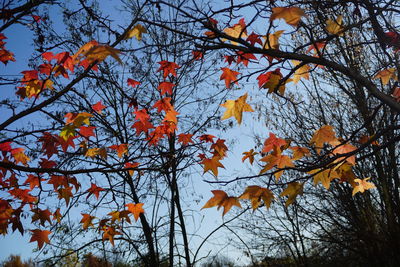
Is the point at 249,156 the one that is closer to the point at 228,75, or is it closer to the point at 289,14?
the point at 228,75

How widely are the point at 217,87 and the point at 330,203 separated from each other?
297 cm

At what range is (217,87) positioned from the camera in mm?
5316

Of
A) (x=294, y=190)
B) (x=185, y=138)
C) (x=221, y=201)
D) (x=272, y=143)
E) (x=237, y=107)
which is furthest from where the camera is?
(x=185, y=138)

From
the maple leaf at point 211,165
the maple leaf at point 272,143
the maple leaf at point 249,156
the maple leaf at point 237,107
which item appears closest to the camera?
the maple leaf at point 237,107

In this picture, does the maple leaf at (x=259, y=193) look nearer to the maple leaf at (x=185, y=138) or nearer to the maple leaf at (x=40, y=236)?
the maple leaf at (x=40, y=236)

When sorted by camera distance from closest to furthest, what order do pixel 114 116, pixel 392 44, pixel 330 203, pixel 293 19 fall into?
pixel 293 19, pixel 392 44, pixel 114 116, pixel 330 203

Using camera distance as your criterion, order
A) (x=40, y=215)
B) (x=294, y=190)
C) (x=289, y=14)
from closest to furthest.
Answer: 1. (x=289, y=14)
2. (x=294, y=190)
3. (x=40, y=215)

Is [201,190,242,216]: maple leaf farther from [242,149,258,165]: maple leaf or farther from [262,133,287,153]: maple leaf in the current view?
[242,149,258,165]: maple leaf

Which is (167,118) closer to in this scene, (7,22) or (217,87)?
(7,22)

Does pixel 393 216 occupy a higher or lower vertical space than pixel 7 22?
lower

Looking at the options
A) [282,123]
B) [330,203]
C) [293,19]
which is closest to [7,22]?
[293,19]

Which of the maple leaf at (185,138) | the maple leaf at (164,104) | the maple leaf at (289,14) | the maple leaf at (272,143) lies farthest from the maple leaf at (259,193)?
the maple leaf at (185,138)

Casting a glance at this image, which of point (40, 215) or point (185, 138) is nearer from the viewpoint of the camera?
point (40, 215)

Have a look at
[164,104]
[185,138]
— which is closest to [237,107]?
[164,104]
